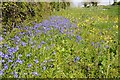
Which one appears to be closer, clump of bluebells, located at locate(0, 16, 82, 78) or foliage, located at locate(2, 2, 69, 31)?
clump of bluebells, located at locate(0, 16, 82, 78)

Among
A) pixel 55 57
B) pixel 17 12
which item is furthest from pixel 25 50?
pixel 17 12

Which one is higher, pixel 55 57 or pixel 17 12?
pixel 17 12

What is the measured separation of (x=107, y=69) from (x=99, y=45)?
1029 mm

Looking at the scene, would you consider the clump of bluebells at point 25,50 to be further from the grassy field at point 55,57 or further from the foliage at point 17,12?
the foliage at point 17,12

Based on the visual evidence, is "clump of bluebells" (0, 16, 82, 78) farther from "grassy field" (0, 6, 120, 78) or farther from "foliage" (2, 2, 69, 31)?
"foliage" (2, 2, 69, 31)

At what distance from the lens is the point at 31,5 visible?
5.16m

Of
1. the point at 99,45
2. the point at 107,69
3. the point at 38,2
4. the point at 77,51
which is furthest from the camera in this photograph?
the point at 38,2

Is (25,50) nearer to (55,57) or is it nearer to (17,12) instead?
(55,57)

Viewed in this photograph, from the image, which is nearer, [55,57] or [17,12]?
[55,57]

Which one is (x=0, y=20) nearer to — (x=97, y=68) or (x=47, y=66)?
(x=47, y=66)

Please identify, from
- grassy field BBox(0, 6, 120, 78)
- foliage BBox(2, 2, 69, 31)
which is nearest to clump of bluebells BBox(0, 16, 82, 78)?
grassy field BBox(0, 6, 120, 78)

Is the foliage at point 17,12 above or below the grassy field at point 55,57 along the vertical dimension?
above

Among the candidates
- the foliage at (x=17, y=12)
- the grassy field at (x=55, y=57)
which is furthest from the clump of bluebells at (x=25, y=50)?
the foliage at (x=17, y=12)

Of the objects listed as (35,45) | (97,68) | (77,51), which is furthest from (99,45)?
(35,45)
